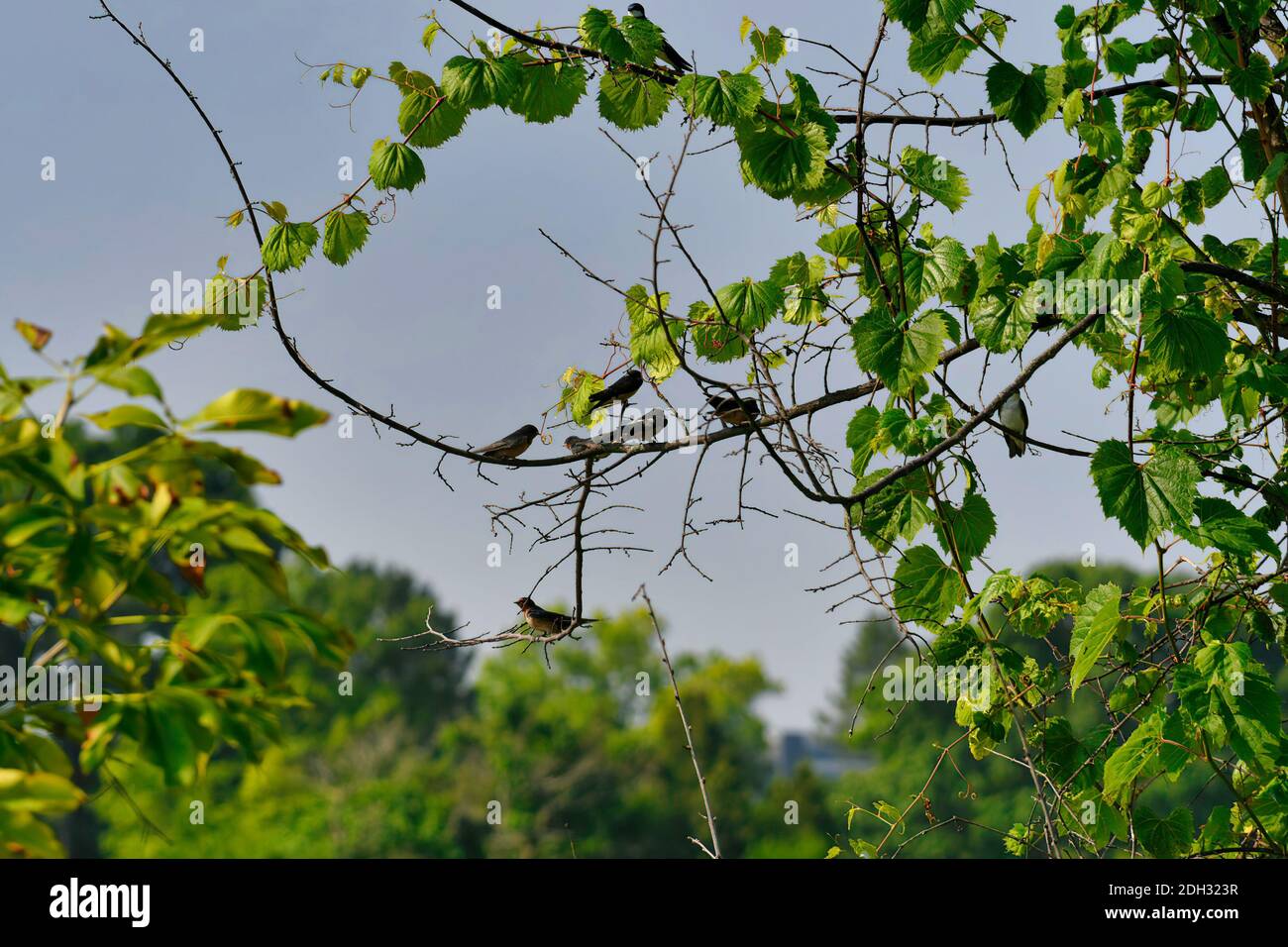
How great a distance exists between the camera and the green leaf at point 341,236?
9.91 ft

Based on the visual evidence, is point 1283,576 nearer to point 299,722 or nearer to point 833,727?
point 299,722

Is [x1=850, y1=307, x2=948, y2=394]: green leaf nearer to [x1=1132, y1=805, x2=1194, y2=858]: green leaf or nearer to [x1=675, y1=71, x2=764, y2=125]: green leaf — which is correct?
[x1=675, y1=71, x2=764, y2=125]: green leaf

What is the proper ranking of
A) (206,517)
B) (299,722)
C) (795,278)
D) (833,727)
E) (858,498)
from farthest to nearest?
(833,727) < (299,722) < (795,278) < (858,498) < (206,517)

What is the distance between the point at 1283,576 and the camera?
9.45 ft

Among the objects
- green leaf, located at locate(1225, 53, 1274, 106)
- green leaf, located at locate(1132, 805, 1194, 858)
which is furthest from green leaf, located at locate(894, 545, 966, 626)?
green leaf, located at locate(1225, 53, 1274, 106)

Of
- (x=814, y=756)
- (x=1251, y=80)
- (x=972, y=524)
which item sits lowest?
(x=972, y=524)

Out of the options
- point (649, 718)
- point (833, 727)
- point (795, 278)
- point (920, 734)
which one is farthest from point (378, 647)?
point (795, 278)

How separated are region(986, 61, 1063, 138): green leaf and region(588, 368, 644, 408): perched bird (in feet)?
3.47

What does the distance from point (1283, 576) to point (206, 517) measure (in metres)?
2.60

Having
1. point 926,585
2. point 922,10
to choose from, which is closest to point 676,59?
point 922,10

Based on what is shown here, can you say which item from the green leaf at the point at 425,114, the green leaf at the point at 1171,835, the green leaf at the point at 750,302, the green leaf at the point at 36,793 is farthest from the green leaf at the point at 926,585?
the green leaf at the point at 36,793

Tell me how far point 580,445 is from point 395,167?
789 mm

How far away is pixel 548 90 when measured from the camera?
9.56 ft

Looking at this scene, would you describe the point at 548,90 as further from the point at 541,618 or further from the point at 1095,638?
the point at 1095,638
